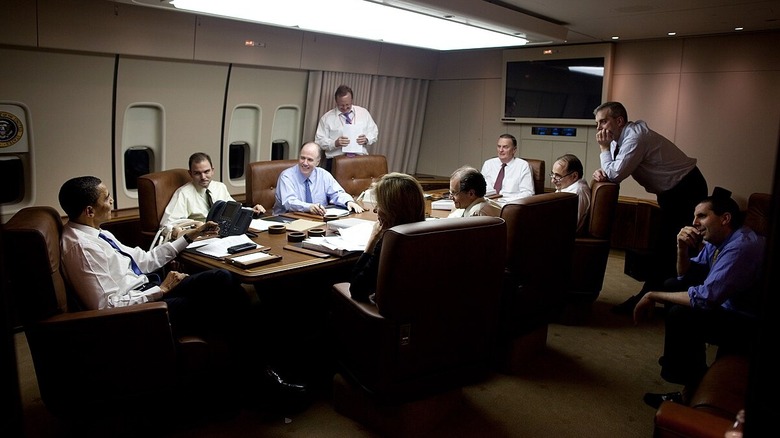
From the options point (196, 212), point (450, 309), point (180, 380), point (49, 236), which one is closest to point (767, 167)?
point (450, 309)

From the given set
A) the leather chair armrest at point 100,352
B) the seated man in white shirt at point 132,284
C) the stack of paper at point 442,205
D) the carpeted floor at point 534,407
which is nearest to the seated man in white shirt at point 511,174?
the stack of paper at point 442,205

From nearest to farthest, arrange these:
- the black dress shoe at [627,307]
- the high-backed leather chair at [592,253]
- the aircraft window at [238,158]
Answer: the high-backed leather chair at [592,253] → the black dress shoe at [627,307] → the aircraft window at [238,158]

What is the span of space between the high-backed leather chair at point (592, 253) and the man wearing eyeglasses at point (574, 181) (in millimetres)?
46

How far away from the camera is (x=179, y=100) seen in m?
5.46

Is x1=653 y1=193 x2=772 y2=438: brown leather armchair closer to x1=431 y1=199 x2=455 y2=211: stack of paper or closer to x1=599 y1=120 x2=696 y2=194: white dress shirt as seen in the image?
x1=599 y1=120 x2=696 y2=194: white dress shirt

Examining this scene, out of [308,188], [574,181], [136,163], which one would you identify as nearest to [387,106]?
[308,188]

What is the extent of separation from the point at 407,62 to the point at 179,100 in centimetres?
315

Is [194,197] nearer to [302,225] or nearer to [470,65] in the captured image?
[302,225]

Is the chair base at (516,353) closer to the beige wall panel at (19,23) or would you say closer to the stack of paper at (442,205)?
the stack of paper at (442,205)

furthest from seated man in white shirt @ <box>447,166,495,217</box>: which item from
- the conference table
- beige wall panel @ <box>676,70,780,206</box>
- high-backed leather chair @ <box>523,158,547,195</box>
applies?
beige wall panel @ <box>676,70,780,206</box>

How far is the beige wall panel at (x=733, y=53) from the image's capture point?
5508 mm

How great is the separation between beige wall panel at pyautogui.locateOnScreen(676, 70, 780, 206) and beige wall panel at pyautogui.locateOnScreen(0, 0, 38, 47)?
A: 5975 mm

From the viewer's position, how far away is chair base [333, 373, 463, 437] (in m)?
2.82

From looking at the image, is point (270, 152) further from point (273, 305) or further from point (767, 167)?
point (767, 167)
